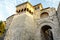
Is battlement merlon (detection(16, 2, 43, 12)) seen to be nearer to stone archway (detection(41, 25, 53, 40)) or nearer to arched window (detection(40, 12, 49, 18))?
arched window (detection(40, 12, 49, 18))

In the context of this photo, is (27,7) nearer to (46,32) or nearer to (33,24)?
(33,24)

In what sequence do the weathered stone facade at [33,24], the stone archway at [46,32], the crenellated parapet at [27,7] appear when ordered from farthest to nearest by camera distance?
the crenellated parapet at [27,7] → the stone archway at [46,32] → the weathered stone facade at [33,24]

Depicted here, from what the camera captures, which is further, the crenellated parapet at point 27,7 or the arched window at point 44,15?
the crenellated parapet at point 27,7

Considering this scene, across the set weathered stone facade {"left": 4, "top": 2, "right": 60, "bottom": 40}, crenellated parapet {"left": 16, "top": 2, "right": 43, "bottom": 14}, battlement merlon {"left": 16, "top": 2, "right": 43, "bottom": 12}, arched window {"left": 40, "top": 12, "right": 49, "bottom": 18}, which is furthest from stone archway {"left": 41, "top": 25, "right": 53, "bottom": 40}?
battlement merlon {"left": 16, "top": 2, "right": 43, "bottom": 12}

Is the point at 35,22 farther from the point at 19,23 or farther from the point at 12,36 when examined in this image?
the point at 12,36

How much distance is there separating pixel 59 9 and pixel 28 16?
479 centimetres

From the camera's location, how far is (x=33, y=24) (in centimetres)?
1684

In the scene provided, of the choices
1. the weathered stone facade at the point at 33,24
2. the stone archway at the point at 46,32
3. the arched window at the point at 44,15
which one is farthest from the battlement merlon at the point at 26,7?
the stone archway at the point at 46,32

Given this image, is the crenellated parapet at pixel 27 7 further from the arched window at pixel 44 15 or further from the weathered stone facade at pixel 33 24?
the arched window at pixel 44 15

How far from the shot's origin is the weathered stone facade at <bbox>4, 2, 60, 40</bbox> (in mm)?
14984

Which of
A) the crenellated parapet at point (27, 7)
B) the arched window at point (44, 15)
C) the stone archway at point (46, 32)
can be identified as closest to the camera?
the stone archway at point (46, 32)

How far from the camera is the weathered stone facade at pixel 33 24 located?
15.0 meters

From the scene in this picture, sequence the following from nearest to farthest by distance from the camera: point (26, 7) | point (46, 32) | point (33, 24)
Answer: point (33, 24), point (26, 7), point (46, 32)

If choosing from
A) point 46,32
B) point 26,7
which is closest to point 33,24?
point 46,32
